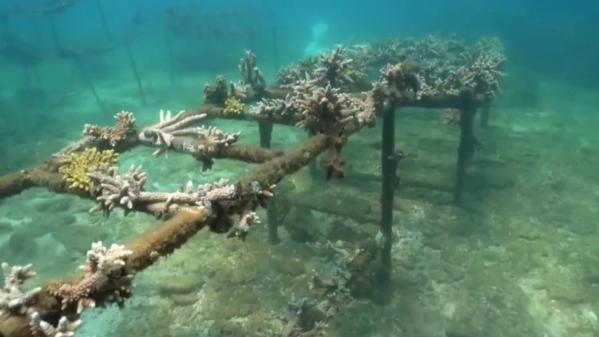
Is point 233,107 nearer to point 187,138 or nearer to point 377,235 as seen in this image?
point 187,138

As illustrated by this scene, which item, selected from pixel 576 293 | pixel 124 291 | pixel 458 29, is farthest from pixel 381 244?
pixel 458 29

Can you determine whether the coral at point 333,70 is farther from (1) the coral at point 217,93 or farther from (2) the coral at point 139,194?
(2) the coral at point 139,194

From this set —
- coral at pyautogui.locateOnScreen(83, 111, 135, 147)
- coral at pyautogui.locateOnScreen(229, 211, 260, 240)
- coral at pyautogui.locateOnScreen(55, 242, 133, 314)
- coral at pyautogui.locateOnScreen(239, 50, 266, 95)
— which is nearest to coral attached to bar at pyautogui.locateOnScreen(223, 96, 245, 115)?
coral at pyautogui.locateOnScreen(239, 50, 266, 95)

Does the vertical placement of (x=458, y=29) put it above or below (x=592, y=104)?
above

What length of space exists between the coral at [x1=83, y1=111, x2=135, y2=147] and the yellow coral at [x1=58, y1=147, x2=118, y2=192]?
3.49 ft

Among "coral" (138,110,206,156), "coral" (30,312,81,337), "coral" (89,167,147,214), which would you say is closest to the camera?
"coral" (30,312,81,337)

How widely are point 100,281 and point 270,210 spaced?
26.7 feet

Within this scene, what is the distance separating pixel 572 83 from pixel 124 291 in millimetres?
30247

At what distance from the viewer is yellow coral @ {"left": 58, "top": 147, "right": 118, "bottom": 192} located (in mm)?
6219

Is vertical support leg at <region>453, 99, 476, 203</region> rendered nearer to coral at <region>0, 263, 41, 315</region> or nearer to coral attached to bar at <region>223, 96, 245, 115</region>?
coral attached to bar at <region>223, 96, 245, 115</region>

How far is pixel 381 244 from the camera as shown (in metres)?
10.6

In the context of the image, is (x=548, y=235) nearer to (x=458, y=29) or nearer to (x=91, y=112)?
(x=91, y=112)

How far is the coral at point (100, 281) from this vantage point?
389 centimetres

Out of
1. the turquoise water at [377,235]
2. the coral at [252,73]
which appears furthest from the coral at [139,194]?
the coral at [252,73]
